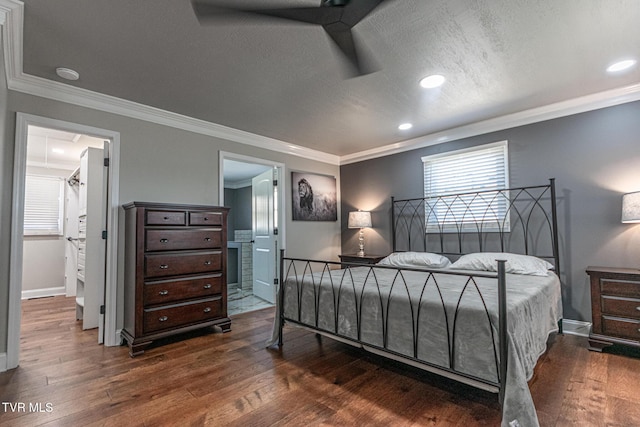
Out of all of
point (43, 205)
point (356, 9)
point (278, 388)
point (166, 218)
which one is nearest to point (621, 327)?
point (278, 388)

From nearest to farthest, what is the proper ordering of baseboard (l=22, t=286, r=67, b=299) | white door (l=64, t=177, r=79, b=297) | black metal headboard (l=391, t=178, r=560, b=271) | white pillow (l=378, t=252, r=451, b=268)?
black metal headboard (l=391, t=178, r=560, b=271)
white pillow (l=378, t=252, r=451, b=268)
white door (l=64, t=177, r=79, b=297)
baseboard (l=22, t=286, r=67, b=299)

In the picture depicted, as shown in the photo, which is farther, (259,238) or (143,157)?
(259,238)

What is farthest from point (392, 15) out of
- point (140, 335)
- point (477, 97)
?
point (140, 335)

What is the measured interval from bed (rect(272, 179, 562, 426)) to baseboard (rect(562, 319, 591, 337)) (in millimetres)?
269

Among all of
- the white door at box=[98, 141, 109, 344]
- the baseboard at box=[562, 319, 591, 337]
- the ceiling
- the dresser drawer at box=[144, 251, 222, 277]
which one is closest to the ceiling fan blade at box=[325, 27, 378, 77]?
the ceiling

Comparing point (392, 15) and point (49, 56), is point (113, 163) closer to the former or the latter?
point (49, 56)

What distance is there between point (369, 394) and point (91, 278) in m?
3.36

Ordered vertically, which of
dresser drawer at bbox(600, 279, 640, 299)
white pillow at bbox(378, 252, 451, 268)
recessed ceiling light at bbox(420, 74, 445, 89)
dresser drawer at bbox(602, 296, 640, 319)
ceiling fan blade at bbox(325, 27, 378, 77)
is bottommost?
dresser drawer at bbox(602, 296, 640, 319)

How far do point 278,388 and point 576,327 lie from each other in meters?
3.06

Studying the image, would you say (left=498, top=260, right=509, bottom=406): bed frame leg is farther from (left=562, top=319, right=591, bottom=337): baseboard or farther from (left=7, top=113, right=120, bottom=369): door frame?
(left=7, top=113, right=120, bottom=369): door frame

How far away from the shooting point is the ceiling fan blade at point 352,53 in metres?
1.86

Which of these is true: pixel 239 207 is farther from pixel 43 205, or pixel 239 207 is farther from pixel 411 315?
pixel 411 315

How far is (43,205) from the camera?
5.46 m

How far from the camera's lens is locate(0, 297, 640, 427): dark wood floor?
70.4 inches
